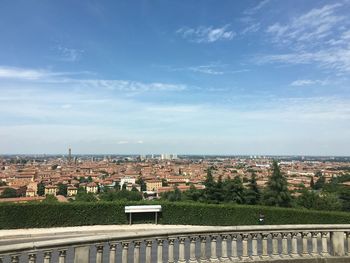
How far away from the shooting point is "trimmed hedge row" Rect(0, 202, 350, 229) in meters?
18.0

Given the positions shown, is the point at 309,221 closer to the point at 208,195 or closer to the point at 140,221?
the point at 140,221

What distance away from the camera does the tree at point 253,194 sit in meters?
32.7

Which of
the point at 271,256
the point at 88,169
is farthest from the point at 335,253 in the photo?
the point at 88,169

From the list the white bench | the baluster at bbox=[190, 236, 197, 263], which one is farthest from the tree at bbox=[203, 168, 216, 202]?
the baluster at bbox=[190, 236, 197, 263]

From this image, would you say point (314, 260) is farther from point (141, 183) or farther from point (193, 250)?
point (141, 183)

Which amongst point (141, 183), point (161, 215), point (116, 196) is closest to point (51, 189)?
point (141, 183)

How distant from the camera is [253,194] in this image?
3331cm

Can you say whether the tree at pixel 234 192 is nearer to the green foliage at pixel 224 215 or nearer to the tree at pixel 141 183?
the green foliage at pixel 224 215

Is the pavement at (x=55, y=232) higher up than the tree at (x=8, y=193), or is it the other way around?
the pavement at (x=55, y=232)

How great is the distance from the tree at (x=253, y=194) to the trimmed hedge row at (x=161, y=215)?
12.1m

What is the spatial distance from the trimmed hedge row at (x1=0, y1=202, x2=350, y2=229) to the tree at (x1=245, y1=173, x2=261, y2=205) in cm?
1209

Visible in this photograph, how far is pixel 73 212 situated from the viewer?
1898 centimetres

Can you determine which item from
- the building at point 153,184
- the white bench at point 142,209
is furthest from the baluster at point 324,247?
the building at point 153,184

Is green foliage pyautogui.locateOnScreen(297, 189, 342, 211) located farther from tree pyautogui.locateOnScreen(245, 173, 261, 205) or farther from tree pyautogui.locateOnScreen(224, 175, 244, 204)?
tree pyautogui.locateOnScreen(224, 175, 244, 204)
